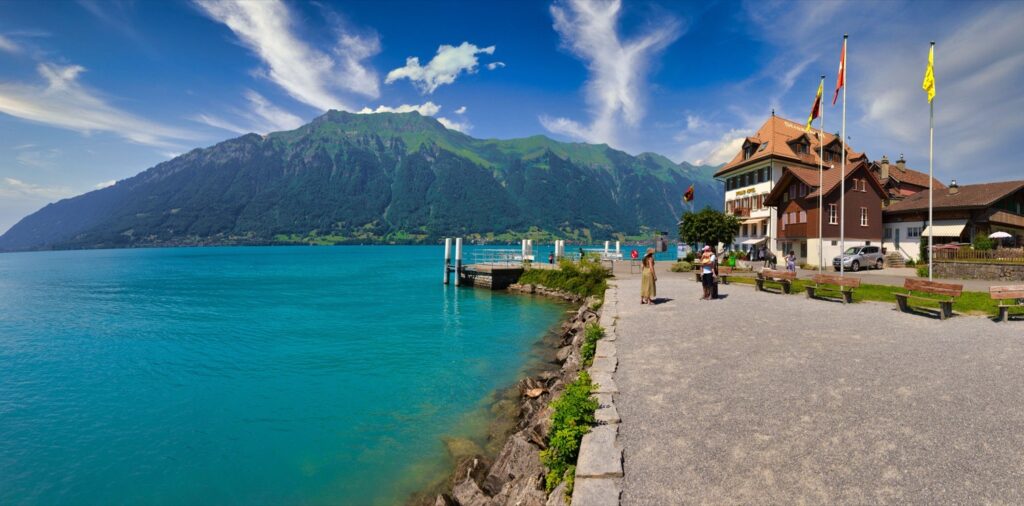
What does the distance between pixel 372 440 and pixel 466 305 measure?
2513 cm

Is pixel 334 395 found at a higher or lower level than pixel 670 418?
lower

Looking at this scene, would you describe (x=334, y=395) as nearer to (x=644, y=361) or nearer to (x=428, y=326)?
(x=644, y=361)

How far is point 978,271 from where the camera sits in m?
27.8

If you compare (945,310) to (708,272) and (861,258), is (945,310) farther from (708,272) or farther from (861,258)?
(861,258)

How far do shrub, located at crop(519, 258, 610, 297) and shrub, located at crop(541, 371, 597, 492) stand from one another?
80.4ft

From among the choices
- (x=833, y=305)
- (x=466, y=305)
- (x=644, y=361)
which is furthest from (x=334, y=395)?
(x=466, y=305)

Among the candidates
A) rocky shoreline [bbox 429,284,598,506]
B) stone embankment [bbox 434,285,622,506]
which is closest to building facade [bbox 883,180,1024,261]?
rocky shoreline [bbox 429,284,598,506]

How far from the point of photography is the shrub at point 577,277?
35.5 m

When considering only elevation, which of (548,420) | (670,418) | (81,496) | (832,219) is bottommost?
(81,496)

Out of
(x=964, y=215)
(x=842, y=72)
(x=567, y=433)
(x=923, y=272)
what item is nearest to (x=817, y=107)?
(x=842, y=72)

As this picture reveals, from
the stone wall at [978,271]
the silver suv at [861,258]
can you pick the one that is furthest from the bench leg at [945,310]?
the silver suv at [861,258]

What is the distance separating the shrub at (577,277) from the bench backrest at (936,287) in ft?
57.5

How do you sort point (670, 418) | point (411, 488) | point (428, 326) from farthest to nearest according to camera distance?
point (428, 326) → point (411, 488) → point (670, 418)

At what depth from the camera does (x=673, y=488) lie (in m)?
5.50
